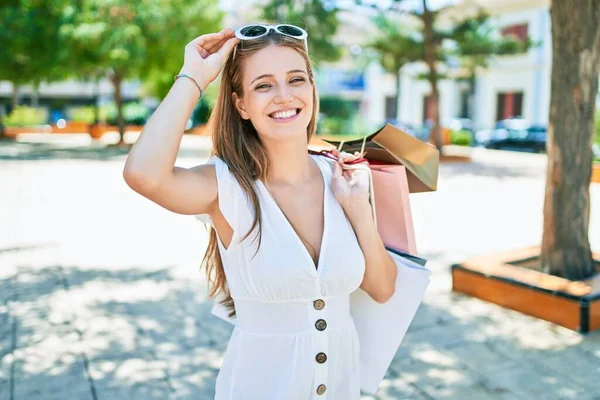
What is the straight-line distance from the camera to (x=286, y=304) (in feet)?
5.90

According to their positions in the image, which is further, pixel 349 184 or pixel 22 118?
pixel 22 118

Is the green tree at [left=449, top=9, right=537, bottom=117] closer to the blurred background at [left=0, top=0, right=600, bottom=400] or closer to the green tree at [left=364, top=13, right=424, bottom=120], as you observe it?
the blurred background at [left=0, top=0, right=600, bottom=400]

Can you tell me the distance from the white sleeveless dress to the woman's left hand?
0.12 ft

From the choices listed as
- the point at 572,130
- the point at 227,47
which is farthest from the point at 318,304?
the point at 572,130

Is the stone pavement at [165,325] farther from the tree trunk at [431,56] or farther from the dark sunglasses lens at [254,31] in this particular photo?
the tree trunk at [431,56]

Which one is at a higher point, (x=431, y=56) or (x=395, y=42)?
(x=395, y=42)

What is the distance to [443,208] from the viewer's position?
9.72 m

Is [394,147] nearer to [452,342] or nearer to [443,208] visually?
[452,342]

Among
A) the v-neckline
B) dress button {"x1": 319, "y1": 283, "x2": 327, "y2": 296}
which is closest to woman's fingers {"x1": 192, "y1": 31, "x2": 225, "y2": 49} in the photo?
the v-neckline

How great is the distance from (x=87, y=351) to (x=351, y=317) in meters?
2.53

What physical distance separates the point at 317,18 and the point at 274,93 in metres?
18.2

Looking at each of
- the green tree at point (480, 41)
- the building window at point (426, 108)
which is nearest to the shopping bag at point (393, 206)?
the green tree at point (480, 41)

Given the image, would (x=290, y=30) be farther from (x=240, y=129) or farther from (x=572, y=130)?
(x=572, y=130)

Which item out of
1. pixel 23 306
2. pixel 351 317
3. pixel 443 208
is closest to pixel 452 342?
pixel 351 317
